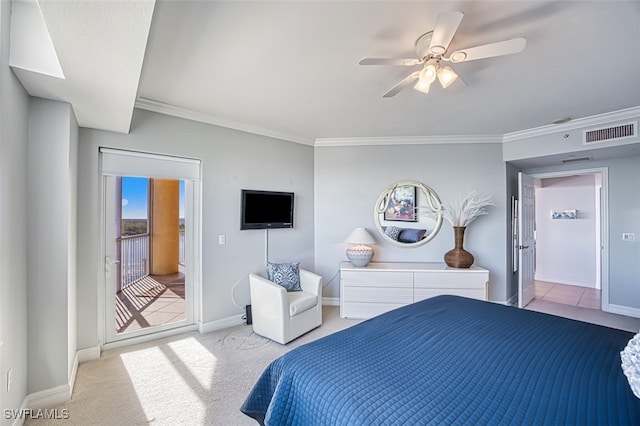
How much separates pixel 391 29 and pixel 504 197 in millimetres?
3335

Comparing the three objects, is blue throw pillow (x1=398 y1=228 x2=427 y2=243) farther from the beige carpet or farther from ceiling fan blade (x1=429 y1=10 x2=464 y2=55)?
ceiling fan blade (x1=429 y1=10 x2=464 y2=55)

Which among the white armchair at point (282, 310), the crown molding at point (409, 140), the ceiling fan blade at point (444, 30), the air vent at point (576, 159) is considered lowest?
the white armchair at point (282, 310)

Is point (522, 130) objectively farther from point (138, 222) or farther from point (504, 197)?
point (138, 222)

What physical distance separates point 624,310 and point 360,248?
3.76 meters

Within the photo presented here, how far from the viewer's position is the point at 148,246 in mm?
3098

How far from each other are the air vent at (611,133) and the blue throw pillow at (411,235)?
2.21m

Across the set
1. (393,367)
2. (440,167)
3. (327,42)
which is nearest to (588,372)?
(393,367)

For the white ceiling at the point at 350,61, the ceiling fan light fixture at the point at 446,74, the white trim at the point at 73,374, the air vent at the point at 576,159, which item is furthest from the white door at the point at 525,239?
the white trim at the point at 73,374

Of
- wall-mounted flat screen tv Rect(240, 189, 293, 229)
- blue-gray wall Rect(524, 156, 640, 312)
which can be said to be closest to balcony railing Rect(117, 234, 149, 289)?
wall-mounted flat screen tv Rect(240, 189, 293, 229)

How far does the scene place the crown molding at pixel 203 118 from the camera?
9.40ft

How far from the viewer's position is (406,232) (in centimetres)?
417

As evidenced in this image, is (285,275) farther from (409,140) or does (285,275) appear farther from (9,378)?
(409,140)

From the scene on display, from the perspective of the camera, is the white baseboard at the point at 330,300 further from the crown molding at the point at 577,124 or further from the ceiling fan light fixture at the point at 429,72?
the crown molding at the point at 577,124

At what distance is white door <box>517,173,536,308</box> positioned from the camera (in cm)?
411
